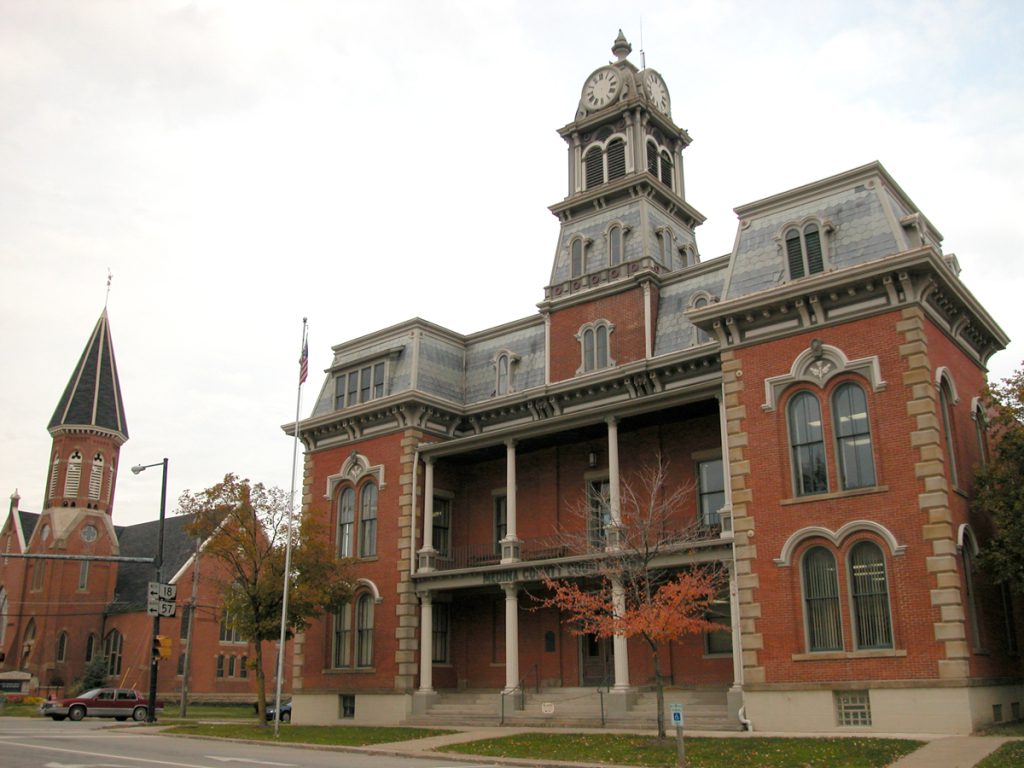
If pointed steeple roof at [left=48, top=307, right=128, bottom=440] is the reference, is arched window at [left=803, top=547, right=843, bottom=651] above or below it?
below

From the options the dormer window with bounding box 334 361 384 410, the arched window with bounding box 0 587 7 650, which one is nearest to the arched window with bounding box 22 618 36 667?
the arched window with bounding box 0 587 7 650

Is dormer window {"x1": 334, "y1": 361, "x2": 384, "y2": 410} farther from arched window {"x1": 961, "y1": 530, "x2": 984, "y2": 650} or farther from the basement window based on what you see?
arched window {"x1": 961, "y1": 530, "x2": 984, "y2": 650}

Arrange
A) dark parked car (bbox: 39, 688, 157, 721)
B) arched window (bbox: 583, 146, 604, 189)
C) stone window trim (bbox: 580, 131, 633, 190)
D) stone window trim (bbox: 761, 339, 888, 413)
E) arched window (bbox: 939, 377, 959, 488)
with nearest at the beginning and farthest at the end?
arched window (bbox: 939, 377, 959, 488), stone window trim (bbox: 761, 339, 888, 413), stone window trim (bbox: 580, 131, 633, 190), arched window (bbox: 583, 146, 604, 189), dark parked car (bbox: 39, 688, 157, 721)


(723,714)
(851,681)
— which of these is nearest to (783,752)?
(851,681)

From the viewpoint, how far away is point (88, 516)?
7444 cm

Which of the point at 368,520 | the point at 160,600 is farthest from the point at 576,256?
the point at 160,600

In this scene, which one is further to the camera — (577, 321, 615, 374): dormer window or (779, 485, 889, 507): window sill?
(577, 321, 615, 374): dormer window

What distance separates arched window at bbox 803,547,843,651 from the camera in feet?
78.8

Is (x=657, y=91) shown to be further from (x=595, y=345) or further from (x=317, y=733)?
(x=317, y=733)

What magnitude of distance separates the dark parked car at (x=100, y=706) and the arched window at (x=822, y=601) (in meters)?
31.0

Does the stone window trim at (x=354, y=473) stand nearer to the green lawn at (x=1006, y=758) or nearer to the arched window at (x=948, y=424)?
the arched window at (x=948, y=424)

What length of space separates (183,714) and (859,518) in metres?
33.9

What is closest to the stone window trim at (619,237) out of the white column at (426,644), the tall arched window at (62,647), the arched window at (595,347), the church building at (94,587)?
the arched window at (595,347)

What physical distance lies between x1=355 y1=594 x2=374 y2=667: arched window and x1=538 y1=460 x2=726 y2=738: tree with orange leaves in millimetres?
7078
